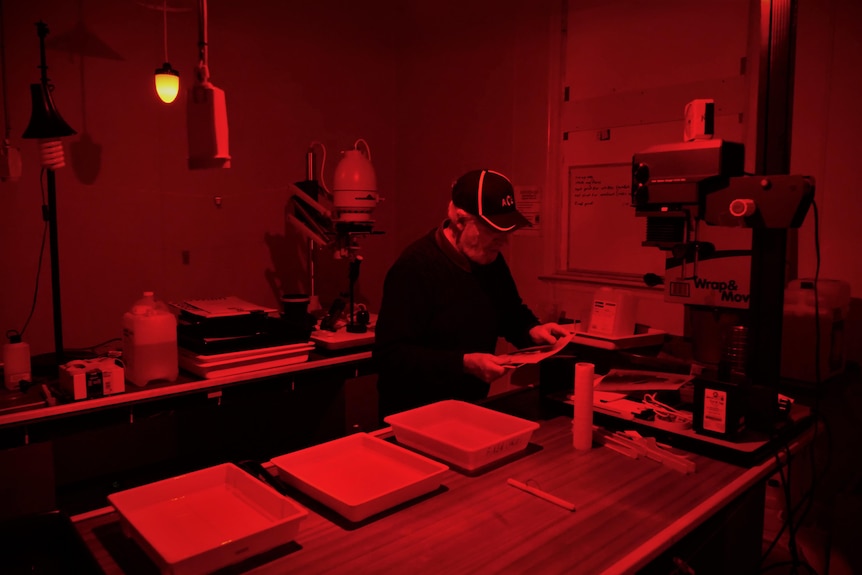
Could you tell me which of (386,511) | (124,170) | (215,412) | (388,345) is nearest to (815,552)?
(388,345)

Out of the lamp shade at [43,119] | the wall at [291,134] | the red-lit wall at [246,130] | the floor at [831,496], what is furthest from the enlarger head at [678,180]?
the lamp shade at [43,119]

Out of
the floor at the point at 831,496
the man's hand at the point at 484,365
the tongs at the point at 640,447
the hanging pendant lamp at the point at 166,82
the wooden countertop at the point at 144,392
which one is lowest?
the floor at the point at 831,496

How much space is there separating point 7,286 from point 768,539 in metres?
3.42

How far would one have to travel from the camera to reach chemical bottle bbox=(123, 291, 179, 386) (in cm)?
239

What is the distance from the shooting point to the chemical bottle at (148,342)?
2389 mm

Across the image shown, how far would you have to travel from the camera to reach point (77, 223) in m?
3.13

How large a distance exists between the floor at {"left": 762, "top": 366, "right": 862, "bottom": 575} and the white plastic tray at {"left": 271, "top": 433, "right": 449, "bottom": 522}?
156 cm

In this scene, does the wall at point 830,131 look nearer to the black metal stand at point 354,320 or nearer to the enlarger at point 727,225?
the enlarger at point 727,225

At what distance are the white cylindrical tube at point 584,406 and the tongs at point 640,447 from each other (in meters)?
0.07

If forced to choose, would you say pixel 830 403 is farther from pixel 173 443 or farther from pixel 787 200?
pixel 173 443

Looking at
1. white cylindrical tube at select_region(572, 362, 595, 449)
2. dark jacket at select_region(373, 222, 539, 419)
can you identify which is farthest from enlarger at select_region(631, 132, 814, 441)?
dark jacket at select_region(373, 222, 539, 419)

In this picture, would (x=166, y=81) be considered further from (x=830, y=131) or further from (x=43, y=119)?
(x=830, y=131)

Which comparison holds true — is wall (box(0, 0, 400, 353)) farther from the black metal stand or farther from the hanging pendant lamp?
the black metal stand

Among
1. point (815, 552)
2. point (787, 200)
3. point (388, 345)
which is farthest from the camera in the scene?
point (815, 552)
